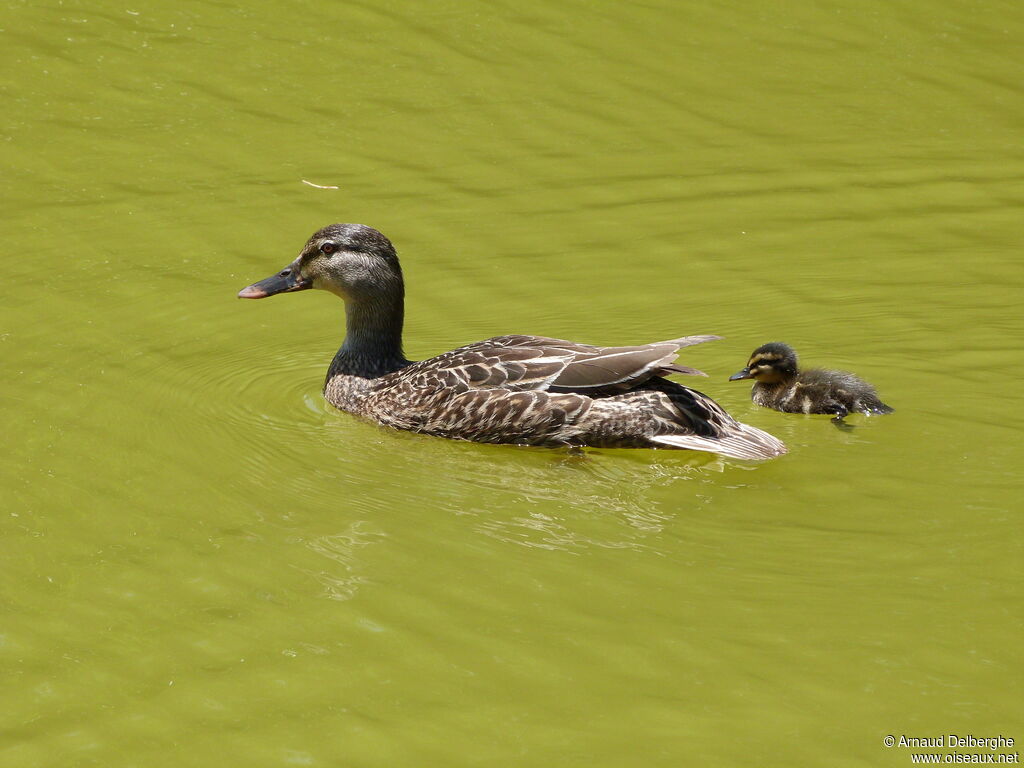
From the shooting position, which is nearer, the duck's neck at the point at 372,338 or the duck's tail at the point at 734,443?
the duck's tail at the point at 734,443

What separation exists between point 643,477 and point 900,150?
5071 mm

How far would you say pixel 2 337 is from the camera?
768 centimetres

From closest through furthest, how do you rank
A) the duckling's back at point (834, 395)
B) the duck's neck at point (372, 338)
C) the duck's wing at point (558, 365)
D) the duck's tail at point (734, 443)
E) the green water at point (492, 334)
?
the green water at point (492, 334), the duck's tail at point (734, 443), the duck's wing at point (558, 365), the duckling's back at point (834, 395), the duck's neck at point (372, 338)

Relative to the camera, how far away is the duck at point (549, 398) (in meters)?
6.82

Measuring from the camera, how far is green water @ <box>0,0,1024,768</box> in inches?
182

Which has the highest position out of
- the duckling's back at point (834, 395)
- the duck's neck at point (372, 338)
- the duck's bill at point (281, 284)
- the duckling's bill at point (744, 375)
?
the duckling's back at point (834, 395)

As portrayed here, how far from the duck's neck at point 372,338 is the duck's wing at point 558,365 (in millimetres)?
529

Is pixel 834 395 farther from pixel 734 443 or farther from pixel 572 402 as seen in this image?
pixel 572 402

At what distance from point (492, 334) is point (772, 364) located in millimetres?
1614

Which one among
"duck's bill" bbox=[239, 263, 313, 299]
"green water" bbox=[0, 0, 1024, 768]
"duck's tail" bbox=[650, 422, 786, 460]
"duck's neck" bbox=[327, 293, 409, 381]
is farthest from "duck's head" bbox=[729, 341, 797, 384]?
"duck's bill" bbox=[239, 263, 313, 299]

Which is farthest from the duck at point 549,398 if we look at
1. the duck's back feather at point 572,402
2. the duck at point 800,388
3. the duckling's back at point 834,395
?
the duckling's back at point 834,395

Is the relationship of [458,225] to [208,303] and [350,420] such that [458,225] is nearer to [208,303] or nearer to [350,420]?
[208,303]

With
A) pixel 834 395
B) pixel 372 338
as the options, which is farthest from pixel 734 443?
pixel 372 338

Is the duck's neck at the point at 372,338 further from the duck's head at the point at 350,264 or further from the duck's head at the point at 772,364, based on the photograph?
the duck's head at the point at 772,364
